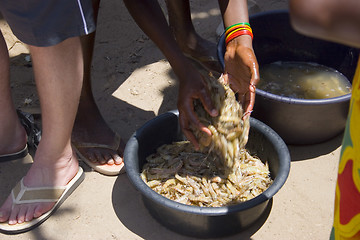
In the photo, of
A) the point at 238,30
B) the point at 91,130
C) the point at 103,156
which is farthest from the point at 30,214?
the point at 238,30

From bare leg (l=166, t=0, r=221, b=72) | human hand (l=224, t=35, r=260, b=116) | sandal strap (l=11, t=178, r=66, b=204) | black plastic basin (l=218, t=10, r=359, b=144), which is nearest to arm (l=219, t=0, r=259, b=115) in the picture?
human hand (l=224, t=35, r=260, b=116)

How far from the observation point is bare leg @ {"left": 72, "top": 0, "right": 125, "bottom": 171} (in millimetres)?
2887

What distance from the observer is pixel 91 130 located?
9.73 ft

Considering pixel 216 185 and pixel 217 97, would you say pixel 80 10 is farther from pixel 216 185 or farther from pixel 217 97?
pixel 216 185

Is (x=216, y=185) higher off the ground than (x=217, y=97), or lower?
lower

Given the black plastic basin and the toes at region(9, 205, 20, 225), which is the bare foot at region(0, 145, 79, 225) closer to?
the toes at region(9, 205, 20, 225)

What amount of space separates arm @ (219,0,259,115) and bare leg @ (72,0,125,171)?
844 millimetres

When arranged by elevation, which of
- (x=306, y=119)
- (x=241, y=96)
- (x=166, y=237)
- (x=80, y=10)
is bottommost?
(x=166, y=237)

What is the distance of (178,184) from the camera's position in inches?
102

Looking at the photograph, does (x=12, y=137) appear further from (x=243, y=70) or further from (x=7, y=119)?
(x=243, y=70)

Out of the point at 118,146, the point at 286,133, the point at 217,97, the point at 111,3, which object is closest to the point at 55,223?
the point at 118,146

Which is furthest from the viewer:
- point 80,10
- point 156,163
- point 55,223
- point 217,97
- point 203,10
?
point 203,10

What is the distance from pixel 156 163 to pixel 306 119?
0.96m

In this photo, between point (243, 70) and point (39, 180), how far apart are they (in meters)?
1.30
